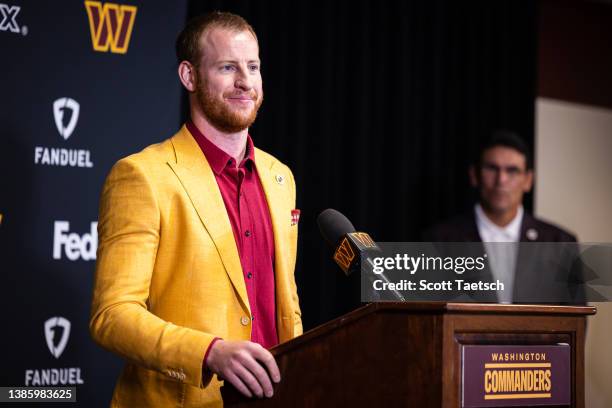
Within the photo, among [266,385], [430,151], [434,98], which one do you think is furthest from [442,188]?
[266,385]

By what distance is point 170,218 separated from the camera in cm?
175

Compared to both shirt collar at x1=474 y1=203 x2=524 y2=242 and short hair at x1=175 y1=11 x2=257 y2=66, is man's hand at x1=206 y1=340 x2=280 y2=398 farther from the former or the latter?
shirt collar at x1=474 y1=203 x2=524 y2=242

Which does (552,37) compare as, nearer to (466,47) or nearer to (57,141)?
(466,47)

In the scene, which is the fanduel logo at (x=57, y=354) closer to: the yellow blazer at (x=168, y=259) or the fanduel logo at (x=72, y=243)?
the fanduel logo at (x=72, y=243)

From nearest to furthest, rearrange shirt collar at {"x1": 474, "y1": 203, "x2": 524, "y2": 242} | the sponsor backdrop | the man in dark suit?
the sponsor backdrop
the man in dark suit
shirt collar at {"x1": 474, "y1": 203, "x2": 524, "y2": 242}

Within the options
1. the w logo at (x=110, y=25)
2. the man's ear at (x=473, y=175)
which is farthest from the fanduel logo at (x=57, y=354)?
the man's ear at (x=473, y=175)

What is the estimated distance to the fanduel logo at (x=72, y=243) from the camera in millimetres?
2752

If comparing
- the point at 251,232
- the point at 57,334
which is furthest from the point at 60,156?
the point at 251,232

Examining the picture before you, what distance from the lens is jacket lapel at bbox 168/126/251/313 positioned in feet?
5.71

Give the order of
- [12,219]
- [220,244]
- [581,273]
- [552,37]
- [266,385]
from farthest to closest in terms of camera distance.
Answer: [552,37] < [12,219] < [581,273] < [220,244] < [266,385]

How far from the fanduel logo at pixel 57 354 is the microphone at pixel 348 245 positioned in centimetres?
145

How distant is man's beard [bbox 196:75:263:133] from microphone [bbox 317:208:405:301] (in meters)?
0.34

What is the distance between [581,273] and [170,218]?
0.94m

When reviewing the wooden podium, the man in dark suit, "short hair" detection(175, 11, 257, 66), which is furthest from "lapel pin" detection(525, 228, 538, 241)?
the wooden podium
